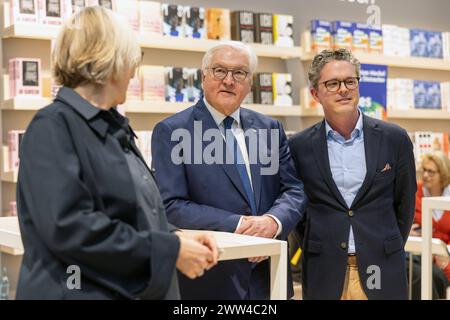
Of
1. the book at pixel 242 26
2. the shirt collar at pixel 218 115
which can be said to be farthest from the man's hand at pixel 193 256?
the book at pixel 242 26

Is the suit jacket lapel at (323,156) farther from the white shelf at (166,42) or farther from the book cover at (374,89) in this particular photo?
the book cover at (374,89)

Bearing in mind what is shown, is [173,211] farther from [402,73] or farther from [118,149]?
[402,73]

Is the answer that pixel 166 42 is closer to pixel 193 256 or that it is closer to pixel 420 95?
pixel 420 95

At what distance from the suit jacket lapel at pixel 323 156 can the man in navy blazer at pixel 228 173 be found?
0.10 metres

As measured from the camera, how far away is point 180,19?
5.56 metres

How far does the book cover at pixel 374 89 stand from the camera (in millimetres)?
6578

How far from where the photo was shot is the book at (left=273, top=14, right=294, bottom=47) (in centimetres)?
609

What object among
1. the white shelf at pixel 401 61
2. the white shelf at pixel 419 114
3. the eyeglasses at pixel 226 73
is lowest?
the white shelf at pixel 419 114

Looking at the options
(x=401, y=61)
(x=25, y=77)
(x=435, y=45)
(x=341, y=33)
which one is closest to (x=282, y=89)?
(x=341, y=33)

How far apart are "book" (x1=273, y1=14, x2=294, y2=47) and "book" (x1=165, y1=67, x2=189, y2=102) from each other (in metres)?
0.98

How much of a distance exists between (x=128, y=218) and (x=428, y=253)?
1904 mm

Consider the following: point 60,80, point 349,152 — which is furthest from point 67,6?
point 60,80
